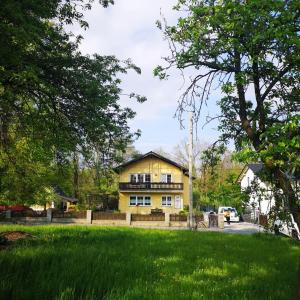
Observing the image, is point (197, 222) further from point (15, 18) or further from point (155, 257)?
point (15, 18)

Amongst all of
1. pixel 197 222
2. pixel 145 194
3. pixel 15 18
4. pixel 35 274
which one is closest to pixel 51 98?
pixel 15 18

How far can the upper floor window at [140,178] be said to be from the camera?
61906 millimetres

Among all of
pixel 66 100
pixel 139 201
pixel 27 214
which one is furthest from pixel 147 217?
pixel 66 100

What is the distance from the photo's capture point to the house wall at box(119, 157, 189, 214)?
61.3 m

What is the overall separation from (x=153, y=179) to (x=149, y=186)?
1.38 m

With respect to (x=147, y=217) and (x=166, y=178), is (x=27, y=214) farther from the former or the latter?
(x=166, y=178)

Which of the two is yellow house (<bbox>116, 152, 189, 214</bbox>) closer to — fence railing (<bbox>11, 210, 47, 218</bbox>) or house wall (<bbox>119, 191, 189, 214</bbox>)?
house wall (<bbox>119, 191, 189, 214</bbox>)

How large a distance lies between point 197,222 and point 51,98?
94.1 ft

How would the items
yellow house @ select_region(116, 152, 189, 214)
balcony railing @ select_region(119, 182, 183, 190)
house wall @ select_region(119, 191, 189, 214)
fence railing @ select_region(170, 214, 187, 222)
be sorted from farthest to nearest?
house wall @ select_region(119, 191, 189, 214) → yellow house @ select_region(116, 152, 189, 214) → balcony railing @ select_region(119, 182, 183, 190) → fence railing @ select_region(170, 214, 187, 222)

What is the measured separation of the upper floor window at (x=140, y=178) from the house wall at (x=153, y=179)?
1.41ft

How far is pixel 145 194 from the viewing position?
203ft

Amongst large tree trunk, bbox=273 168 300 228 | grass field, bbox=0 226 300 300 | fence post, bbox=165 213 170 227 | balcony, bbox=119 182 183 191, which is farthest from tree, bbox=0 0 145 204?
balcony, bbox=119 182 183 191

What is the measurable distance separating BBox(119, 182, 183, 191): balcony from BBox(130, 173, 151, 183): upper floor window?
3.94ft

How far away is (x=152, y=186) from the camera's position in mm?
60781
